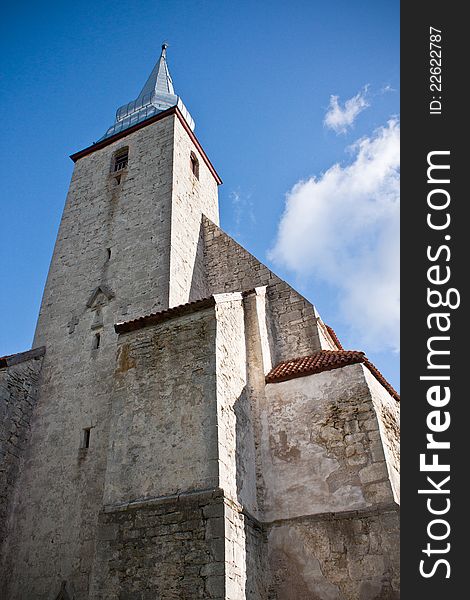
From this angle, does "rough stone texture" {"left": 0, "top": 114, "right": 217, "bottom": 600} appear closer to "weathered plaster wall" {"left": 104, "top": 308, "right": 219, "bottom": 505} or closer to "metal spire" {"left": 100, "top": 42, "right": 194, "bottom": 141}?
"weathered plaster wall" {"left": 104, "top": 308, "right": 219, "bottom": 505}

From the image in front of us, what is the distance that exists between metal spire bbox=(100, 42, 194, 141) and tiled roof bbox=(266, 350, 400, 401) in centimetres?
1176

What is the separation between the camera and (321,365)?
8844mm

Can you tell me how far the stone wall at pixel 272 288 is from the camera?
10.5 metres

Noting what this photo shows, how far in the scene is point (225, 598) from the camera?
5.57 m

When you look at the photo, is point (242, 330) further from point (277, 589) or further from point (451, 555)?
point (451, 555)

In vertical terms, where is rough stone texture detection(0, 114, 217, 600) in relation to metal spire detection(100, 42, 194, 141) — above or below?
below

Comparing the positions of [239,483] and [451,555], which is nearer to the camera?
[451,555]

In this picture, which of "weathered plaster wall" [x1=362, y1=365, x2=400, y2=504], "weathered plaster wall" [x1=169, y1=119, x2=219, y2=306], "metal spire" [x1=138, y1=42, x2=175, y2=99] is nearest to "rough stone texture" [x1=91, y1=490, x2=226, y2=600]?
"weathered plaster wall" [x1=362, y1=365, x2=400, y2=504]

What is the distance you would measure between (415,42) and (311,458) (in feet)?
20.4

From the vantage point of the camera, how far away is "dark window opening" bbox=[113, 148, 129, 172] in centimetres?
1498

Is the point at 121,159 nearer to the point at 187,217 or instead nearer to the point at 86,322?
the point at 187,217

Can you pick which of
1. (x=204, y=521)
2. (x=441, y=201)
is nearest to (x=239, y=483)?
(x=204, y=521)

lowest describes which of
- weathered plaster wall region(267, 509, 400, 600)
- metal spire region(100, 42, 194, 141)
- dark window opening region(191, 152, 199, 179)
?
weathered plaster wall region(267, 509, 400, 600)

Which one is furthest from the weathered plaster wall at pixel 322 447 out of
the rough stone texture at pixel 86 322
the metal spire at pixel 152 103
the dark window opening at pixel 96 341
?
the metal spire at pixel 152 103
